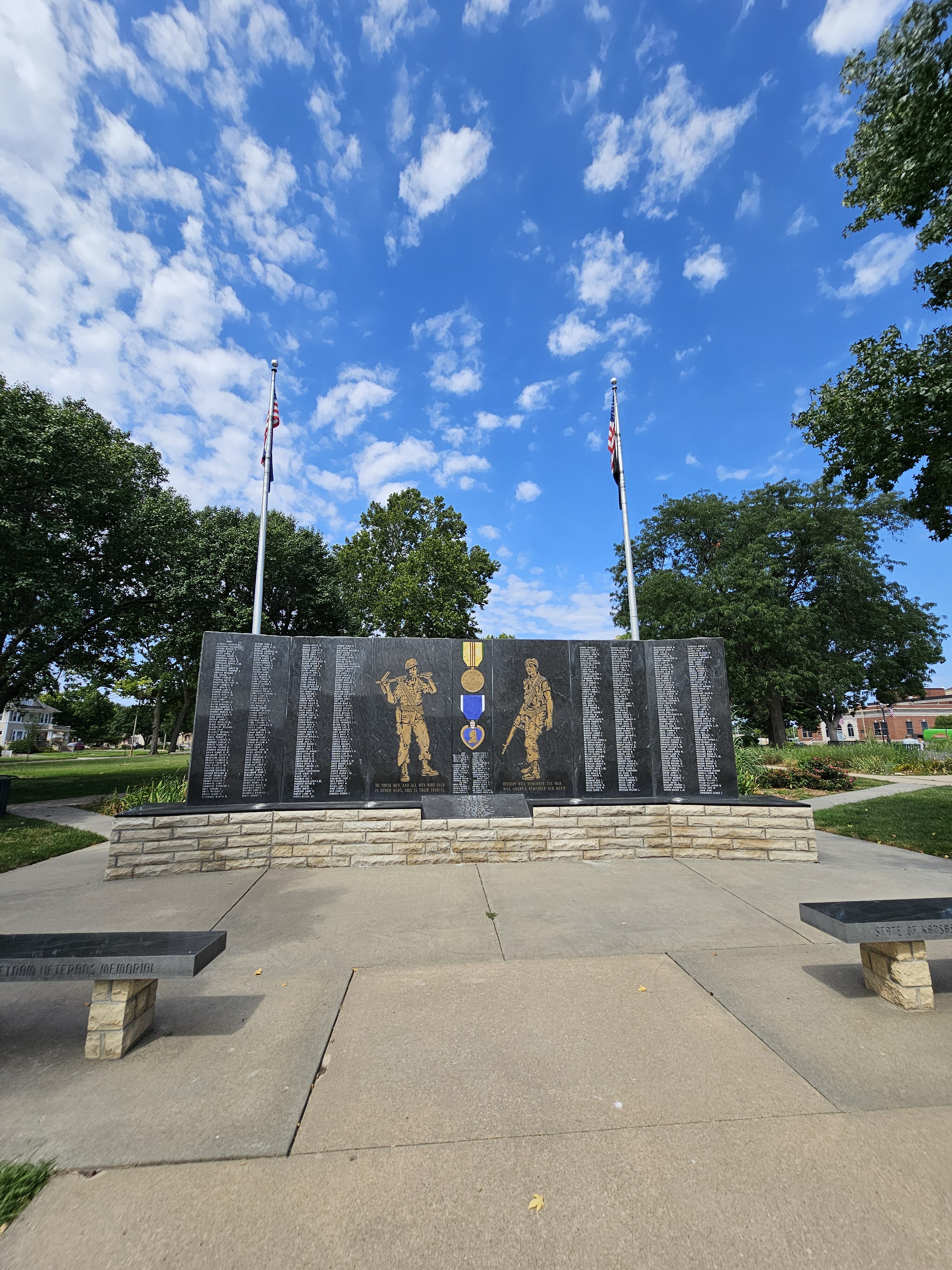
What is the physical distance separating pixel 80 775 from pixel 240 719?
2062 centimetres

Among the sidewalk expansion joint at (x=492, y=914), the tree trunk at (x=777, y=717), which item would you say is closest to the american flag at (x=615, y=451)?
→ the sidewalk expansion joint at (x=492, y=914)

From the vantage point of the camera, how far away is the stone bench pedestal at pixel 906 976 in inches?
146

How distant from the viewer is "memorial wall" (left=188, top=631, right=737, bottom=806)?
8234 millimetres

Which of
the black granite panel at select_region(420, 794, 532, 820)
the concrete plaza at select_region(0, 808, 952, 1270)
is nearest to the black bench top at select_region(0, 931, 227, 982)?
the concrete plaza at select_region(0, 808, 952, 1270)

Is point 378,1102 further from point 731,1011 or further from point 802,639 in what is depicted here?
point 802,639

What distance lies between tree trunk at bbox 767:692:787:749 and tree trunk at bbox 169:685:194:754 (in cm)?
3202

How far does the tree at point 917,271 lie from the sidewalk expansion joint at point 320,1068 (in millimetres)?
12372

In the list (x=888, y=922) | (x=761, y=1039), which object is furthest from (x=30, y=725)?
(x=888, y=922)

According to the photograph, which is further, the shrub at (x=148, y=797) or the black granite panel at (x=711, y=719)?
the shrub at (x=148, y=797)

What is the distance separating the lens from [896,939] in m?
3.56

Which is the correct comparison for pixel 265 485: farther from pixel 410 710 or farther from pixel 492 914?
pixel 492 914

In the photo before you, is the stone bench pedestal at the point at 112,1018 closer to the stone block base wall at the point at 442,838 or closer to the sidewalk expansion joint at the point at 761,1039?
the sidewalk expansion joint at the point at 761,1039

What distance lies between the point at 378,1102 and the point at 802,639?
31131mm

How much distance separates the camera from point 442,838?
775cm
